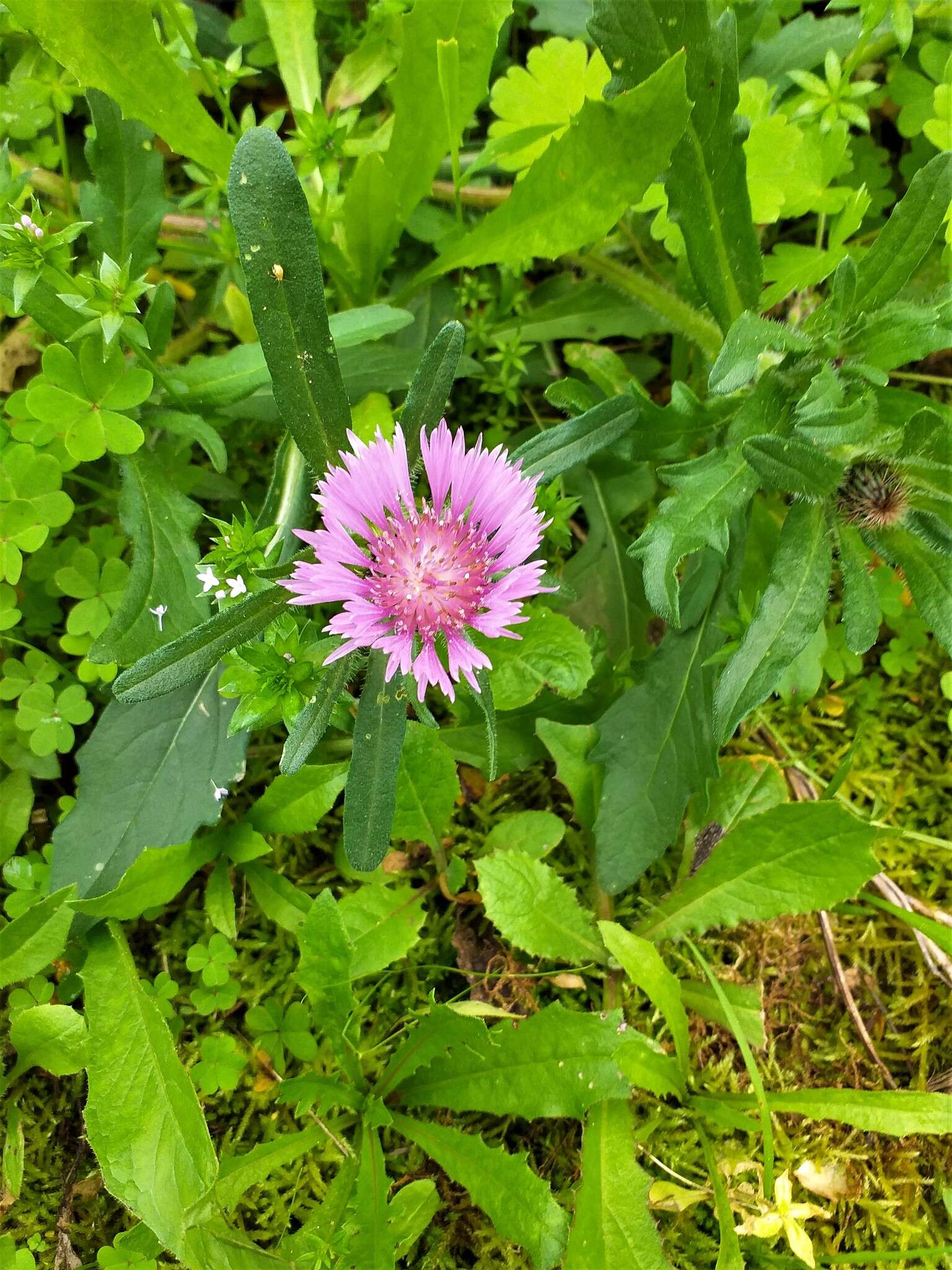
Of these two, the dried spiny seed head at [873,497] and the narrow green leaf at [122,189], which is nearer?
the dried spiny seed head at [873,497]

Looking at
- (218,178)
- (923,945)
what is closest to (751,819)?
(923,945)

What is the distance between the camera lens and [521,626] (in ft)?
6.77

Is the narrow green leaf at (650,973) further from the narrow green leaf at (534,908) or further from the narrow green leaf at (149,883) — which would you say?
the narrow green leaf at (149,883)

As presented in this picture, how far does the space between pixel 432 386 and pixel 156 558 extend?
2.43ft

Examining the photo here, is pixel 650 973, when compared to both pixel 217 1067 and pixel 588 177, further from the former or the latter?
pixel 588 177

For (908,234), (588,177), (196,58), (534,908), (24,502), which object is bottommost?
(534,908)

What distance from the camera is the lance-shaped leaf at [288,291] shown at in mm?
1566

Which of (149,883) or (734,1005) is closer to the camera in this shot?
(149,883)

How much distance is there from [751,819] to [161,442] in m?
1.66

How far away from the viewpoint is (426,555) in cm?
165

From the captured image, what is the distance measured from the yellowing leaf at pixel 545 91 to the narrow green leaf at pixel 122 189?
2.68 feet

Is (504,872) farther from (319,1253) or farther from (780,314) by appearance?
(780,314)

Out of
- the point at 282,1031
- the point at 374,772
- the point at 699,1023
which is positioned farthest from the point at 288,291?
the point at 699,1023

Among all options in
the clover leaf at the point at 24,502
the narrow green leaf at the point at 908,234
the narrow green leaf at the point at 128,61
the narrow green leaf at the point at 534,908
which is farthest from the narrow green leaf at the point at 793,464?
the clover leaf at the point at 24,502
